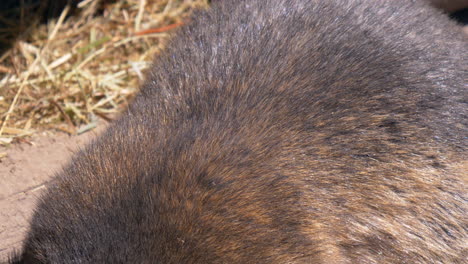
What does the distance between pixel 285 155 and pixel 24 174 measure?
69.7 inches

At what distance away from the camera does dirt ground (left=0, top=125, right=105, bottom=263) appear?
9.84 feet

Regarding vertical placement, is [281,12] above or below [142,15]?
above

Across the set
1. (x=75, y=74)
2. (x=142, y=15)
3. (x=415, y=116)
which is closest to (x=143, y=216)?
(x=415, y=116)

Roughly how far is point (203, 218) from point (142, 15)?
10.3 ft

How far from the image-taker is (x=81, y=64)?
433 cm

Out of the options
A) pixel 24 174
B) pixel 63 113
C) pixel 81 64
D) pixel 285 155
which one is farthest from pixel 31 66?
pixel 285 155

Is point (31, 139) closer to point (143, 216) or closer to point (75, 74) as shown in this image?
point (75, 74)

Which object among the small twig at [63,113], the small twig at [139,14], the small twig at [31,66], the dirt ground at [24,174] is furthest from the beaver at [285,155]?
the small twig at [139,14]

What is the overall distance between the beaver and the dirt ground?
38 centimetres

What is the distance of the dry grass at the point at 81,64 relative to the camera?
12.9ft

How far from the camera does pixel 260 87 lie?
2.53 m

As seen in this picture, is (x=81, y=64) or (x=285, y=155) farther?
(x=81, y=64)

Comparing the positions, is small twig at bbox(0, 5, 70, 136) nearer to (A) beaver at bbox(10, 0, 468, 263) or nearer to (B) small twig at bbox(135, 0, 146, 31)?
(B) small twig at bbox(135, 0, 146, 31)

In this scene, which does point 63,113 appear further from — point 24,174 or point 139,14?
point 139,14
